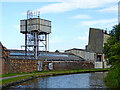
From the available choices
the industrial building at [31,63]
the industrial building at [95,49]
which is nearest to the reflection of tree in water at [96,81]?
the industrial building at [31,63]

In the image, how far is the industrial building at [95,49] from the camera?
2975 inches

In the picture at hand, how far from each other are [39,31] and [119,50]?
93.4 ft

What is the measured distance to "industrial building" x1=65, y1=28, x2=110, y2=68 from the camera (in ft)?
248

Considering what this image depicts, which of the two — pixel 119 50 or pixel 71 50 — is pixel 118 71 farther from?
pixel 71 50

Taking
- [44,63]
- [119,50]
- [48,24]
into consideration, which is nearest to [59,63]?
[44,63]

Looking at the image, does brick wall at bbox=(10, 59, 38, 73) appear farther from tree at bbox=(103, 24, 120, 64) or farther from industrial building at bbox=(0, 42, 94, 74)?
tree at bbox=(103, 24, 120, 64)

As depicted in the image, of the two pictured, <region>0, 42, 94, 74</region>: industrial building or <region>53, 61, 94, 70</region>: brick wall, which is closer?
<region>0, 42, 94, 74</region>: industrial building

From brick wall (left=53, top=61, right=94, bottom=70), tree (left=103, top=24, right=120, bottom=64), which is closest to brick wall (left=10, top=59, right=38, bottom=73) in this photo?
brick wall (left=53, top=61, right=94, bottom=70)

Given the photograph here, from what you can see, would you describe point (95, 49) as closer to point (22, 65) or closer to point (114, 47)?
point (22, 65)

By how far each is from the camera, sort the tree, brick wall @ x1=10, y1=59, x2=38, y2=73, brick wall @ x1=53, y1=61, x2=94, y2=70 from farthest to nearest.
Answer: brick wall @ x1=53, y1=61, x2=94, y2=70, brick wall @ x1=10, y1=59, x2=38, y2=73, the tree

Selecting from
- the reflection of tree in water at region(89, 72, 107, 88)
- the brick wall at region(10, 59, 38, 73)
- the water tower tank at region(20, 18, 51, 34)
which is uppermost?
the water tower tank at region(20, 18, 51, 34)

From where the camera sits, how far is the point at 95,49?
8419 centimetres

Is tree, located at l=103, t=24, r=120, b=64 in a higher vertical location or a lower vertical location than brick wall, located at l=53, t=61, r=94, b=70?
higher

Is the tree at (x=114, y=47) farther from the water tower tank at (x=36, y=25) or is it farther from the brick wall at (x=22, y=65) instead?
the brick wall at (x=22, y=65)
